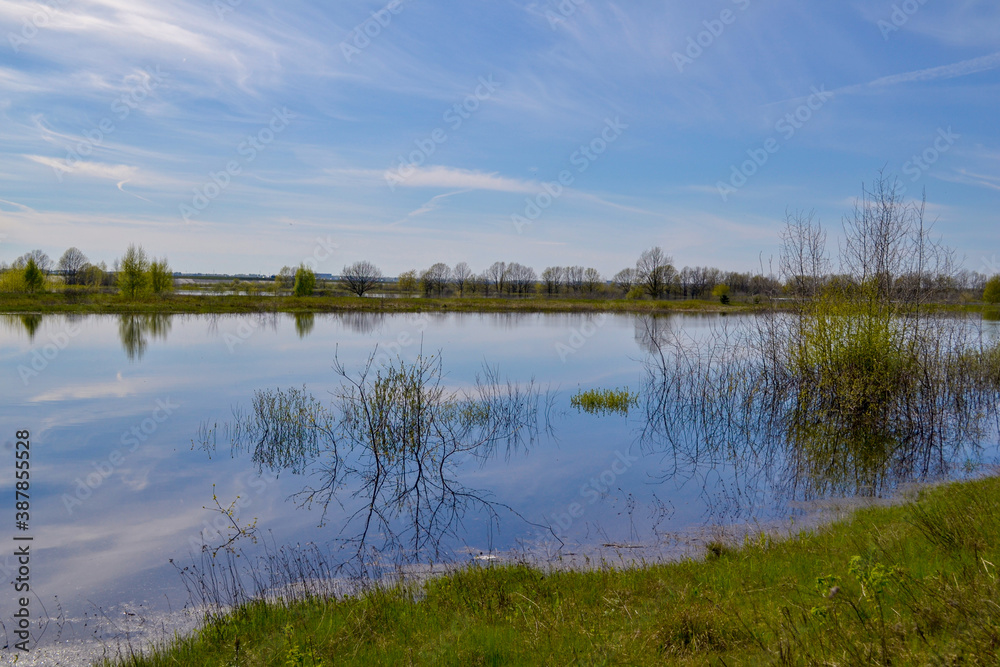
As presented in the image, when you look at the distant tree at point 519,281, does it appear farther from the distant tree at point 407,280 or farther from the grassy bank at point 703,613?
the grassy bank at point 703,613

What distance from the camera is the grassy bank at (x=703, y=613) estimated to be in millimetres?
3199

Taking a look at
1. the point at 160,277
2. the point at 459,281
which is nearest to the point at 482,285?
the point at 459,281

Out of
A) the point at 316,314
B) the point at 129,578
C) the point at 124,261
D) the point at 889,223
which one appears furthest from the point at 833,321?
the point at 124,261

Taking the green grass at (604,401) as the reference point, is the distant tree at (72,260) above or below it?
above

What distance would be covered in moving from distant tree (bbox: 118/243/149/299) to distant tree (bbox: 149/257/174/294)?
4.36 m

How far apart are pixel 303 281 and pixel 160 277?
14161 mm

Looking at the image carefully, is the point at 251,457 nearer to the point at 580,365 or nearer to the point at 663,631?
the point at 663,631

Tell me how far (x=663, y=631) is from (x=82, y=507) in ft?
28.8

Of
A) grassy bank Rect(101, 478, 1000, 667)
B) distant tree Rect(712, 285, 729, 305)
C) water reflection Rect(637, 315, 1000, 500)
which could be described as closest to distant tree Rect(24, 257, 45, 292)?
water reflection Rect(637, 315, 1000, 500)

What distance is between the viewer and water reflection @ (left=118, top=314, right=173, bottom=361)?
84.1 feet

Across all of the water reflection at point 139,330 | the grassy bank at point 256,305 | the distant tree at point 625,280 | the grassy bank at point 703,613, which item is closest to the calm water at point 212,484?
the grassy bank at point 703,613

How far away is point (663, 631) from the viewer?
13.0ft

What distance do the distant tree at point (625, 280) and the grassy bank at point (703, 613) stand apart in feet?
286

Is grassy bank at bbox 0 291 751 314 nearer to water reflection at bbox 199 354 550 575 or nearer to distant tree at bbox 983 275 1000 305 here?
distant tree at bbox 983 275 1000 305
